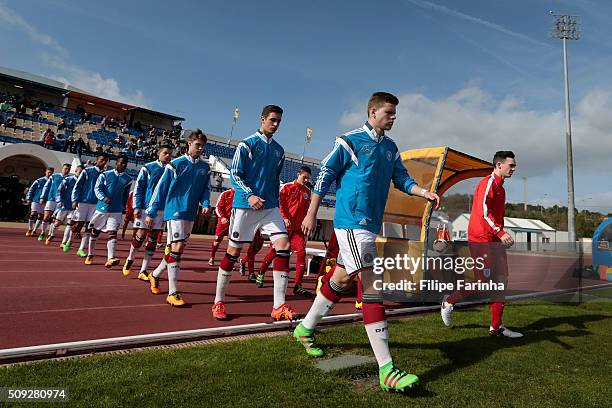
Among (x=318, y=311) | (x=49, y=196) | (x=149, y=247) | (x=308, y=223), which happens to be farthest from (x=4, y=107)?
(x=318, y=311)

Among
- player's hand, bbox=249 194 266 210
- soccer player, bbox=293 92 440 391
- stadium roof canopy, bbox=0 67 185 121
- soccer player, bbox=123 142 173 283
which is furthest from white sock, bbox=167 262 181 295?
stadium roof canopy, bbox=0 67 185 121

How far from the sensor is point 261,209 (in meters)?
4.48

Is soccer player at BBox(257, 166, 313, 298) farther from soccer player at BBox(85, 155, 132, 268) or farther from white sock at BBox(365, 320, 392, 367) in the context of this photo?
white sock at BBox(365, 320, 392, 367)

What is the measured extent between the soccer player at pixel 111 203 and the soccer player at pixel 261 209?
469 cm

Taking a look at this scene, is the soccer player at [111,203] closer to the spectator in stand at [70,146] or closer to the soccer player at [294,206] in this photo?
the soccer player at [294,206]

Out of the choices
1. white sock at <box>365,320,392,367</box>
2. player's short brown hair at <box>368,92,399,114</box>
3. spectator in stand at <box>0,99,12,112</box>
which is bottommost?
white sock at <box>365,320,392,367</box>

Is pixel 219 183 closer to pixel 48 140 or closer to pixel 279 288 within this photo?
pixel 48 140

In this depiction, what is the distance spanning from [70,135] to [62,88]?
9.87m

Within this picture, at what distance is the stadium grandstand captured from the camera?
881 inches

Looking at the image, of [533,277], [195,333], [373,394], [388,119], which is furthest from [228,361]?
[533,277]

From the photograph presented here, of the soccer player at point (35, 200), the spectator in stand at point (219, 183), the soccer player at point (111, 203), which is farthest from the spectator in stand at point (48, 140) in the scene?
the soccer player at point (111, 203)

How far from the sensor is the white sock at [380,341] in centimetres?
274

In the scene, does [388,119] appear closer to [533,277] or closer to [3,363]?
[3,363]

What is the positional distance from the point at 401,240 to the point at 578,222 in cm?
7396
